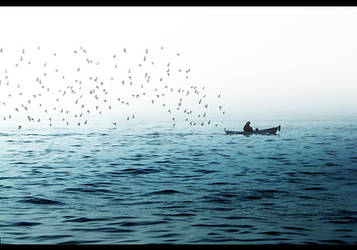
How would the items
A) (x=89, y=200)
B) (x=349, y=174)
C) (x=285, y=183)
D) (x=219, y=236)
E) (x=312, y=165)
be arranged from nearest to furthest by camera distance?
1. (x=219, y=236)
2. (x=89, y=200)
3. (x=285, y=183)
4. (x=349, y=174)
5. (x=312, y=165)

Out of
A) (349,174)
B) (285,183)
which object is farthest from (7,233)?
(349,174)

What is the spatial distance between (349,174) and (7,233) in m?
22.7

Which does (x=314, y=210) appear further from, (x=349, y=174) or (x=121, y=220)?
(x=349, y=174)

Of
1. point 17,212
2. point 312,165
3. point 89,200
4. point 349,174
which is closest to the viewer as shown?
point 17,212

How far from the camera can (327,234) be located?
11484 millimetres

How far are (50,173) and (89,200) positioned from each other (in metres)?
11.7

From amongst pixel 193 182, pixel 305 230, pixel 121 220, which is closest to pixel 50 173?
pixel 193 182

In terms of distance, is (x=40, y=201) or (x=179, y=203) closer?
(x=179, y=203)

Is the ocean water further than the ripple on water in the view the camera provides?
No

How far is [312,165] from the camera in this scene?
3375 cm

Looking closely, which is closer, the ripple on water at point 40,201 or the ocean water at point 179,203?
the ocean water at point 179,203

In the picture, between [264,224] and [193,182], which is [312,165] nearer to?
[193,182]

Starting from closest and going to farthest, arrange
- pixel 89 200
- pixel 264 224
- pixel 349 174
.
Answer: pixel 264 224 < pixel 89 200 < pixel 349 174

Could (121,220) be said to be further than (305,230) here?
Yes
